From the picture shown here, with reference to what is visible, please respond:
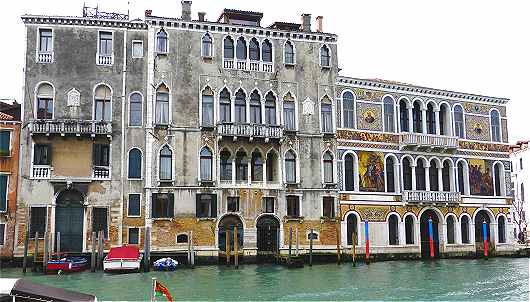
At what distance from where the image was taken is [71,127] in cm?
2286

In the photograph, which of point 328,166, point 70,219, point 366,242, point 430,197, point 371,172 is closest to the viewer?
point 70,219

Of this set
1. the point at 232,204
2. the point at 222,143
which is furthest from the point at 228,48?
the point at 232,204

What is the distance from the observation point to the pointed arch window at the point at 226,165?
24656 mm

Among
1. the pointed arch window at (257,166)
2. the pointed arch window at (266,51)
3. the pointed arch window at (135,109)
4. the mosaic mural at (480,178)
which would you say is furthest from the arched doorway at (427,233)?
the pointed arch window at (135,109)

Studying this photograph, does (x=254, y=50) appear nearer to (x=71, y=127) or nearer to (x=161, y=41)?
(x=161, y=41)

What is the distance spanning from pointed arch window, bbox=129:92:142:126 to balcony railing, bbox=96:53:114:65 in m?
1.55

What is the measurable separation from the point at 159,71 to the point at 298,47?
19.6 ft

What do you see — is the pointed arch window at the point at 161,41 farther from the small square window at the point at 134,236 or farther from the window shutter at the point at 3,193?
the window shutter at the point at 3,193

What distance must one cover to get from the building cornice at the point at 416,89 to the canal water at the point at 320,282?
7843mm

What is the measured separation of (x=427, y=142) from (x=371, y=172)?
299 cm

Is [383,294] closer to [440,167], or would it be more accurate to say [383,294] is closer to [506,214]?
[440,167]

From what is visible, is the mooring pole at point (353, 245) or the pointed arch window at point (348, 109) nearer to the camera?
the mooring pole at point (353, 245)

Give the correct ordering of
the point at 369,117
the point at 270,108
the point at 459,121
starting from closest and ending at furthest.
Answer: the point at 270,108
the point at 369,117
the point at 459,121

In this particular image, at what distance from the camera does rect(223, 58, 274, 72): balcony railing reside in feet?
82.6
